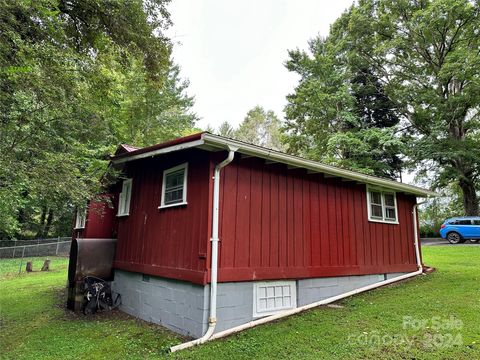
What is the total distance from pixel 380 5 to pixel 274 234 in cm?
1863

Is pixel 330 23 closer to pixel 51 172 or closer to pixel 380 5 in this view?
pixel 380 5

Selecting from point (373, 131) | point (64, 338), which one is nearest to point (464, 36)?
point (373, 131)

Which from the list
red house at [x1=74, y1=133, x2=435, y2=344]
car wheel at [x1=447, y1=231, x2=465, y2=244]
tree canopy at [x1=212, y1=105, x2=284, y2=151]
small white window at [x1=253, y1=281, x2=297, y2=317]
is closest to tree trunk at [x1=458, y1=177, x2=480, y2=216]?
car wheel at [x1=447, y1=231, x2=465, y2=244]

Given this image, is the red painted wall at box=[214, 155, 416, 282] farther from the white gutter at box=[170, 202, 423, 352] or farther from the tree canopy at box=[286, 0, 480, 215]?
the tree canopy at box=[286, 0, 480, 215]

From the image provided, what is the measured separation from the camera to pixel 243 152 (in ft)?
16.3

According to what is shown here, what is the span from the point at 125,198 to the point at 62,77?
10.8ft

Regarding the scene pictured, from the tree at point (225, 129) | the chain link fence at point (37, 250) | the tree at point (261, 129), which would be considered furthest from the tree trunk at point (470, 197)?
the chain link fence at point (37, 250)

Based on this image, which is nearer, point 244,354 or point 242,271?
point 244,354

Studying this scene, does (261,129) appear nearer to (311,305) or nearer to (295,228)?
(295,228)

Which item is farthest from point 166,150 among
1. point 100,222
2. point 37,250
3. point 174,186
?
point 37,250

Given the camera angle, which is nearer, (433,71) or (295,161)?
(295,161)

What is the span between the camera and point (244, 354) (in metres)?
3.96

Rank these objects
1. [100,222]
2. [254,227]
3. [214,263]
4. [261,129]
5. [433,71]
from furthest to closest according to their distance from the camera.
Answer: [261,129] < [433,71] < [100,222] < [254,227] < [214,263]

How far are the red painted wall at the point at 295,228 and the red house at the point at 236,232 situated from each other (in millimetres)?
20
